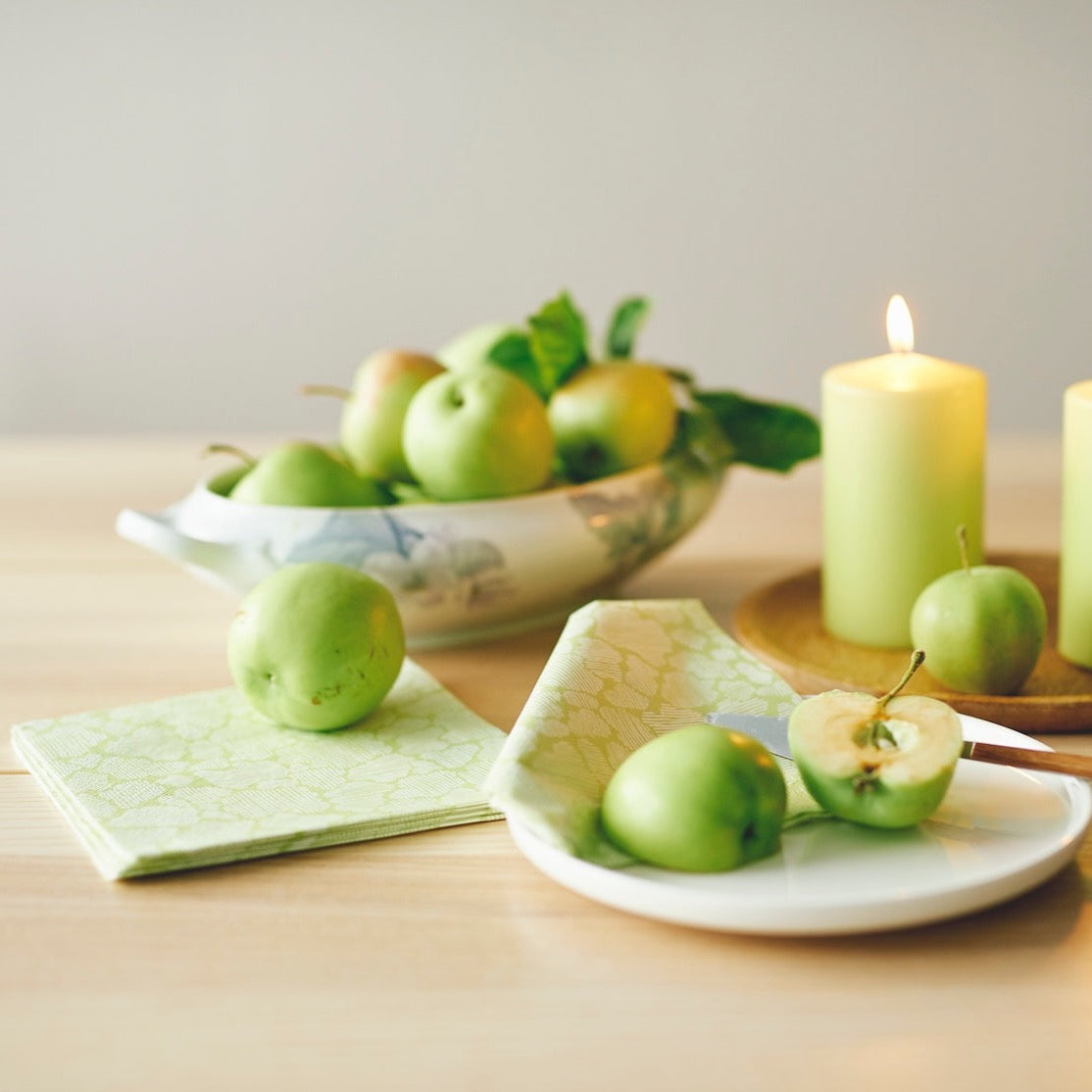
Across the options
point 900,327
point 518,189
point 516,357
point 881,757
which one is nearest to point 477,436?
point 516,357

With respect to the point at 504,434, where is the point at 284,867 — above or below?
below

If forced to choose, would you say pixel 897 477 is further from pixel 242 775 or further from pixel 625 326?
pixel 242 775

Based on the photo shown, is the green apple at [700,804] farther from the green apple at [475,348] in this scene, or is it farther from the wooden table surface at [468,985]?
the green apple at [475,348]

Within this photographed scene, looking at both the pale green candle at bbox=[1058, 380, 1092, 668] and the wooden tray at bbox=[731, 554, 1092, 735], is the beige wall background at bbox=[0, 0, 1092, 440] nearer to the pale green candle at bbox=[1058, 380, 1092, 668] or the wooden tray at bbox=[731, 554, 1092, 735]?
the wooden tray at bbox=[731, 554, 1092, 735]

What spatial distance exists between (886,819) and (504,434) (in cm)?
42

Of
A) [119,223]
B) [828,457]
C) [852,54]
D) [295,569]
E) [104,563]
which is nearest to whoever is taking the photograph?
[295,569]

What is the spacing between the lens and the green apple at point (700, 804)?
1.79 ft

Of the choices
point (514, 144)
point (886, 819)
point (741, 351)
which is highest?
point (514, 144)

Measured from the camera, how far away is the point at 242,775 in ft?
2.31

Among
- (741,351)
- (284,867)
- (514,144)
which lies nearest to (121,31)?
(514,144)

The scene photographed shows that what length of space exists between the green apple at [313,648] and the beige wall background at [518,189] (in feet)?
6.62

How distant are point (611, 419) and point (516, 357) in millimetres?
109

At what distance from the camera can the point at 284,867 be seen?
62 cm

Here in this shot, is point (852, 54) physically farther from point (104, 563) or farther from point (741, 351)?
point (104, 563)
